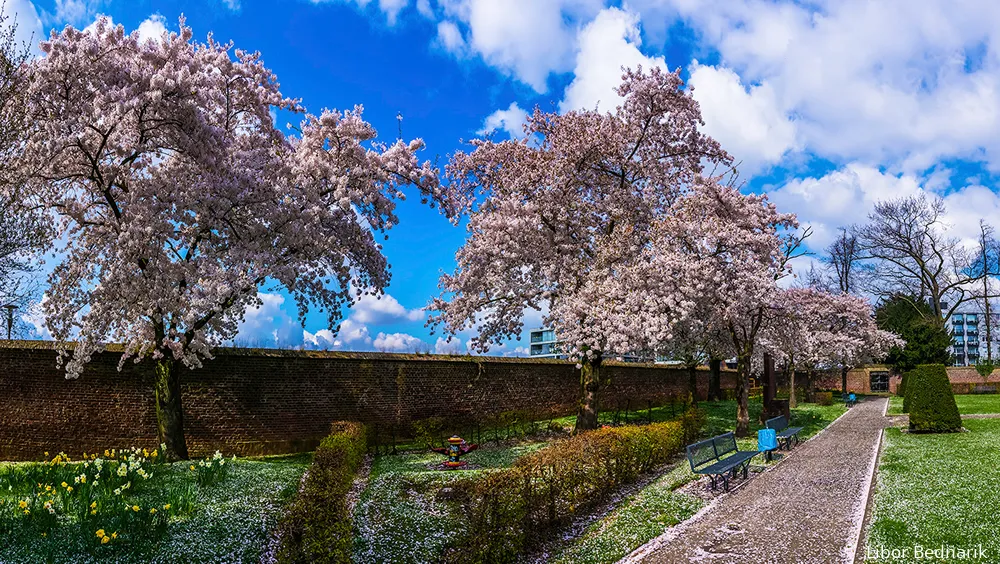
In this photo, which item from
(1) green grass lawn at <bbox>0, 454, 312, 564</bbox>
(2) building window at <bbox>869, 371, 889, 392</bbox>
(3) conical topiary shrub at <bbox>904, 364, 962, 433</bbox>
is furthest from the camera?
(2) building window at <bbox>869, 371, 889, 392</bbox>

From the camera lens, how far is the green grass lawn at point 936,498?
27.2ft

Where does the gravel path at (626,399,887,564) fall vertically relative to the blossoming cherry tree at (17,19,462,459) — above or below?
below

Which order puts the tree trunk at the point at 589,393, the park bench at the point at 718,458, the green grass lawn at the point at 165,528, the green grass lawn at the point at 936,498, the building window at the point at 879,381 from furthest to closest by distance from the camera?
the building window at the point at 879,381, the tree trunk at the point at 589,393, the park bench at the point at 718,458, the green grass lawn at the point at 936,498, the green grass lawn at the point at 165,528

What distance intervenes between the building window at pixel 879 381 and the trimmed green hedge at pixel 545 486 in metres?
53.8

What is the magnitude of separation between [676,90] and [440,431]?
13.7m

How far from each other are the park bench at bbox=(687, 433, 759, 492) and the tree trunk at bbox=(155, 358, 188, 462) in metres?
11.5

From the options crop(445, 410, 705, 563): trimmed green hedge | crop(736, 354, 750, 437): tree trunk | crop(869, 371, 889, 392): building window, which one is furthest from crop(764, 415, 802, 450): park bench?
crop(869, 371, 889, 392): building window

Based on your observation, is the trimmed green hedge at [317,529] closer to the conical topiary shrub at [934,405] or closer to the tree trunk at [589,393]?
the tree trunk at [589,393]

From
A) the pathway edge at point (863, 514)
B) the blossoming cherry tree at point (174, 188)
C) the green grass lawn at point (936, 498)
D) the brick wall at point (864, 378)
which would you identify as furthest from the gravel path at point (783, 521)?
the brick wall at point (864, 378)

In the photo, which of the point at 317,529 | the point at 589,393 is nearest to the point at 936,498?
the point at 317,529

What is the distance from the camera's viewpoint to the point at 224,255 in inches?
570

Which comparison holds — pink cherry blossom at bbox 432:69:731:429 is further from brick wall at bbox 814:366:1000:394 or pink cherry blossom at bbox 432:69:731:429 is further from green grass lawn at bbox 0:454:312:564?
brick wall at bbox 814:366:1000:394

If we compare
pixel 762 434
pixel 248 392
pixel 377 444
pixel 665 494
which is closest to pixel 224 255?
pixel 248 392

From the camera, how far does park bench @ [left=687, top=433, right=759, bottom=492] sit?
12289 mm
